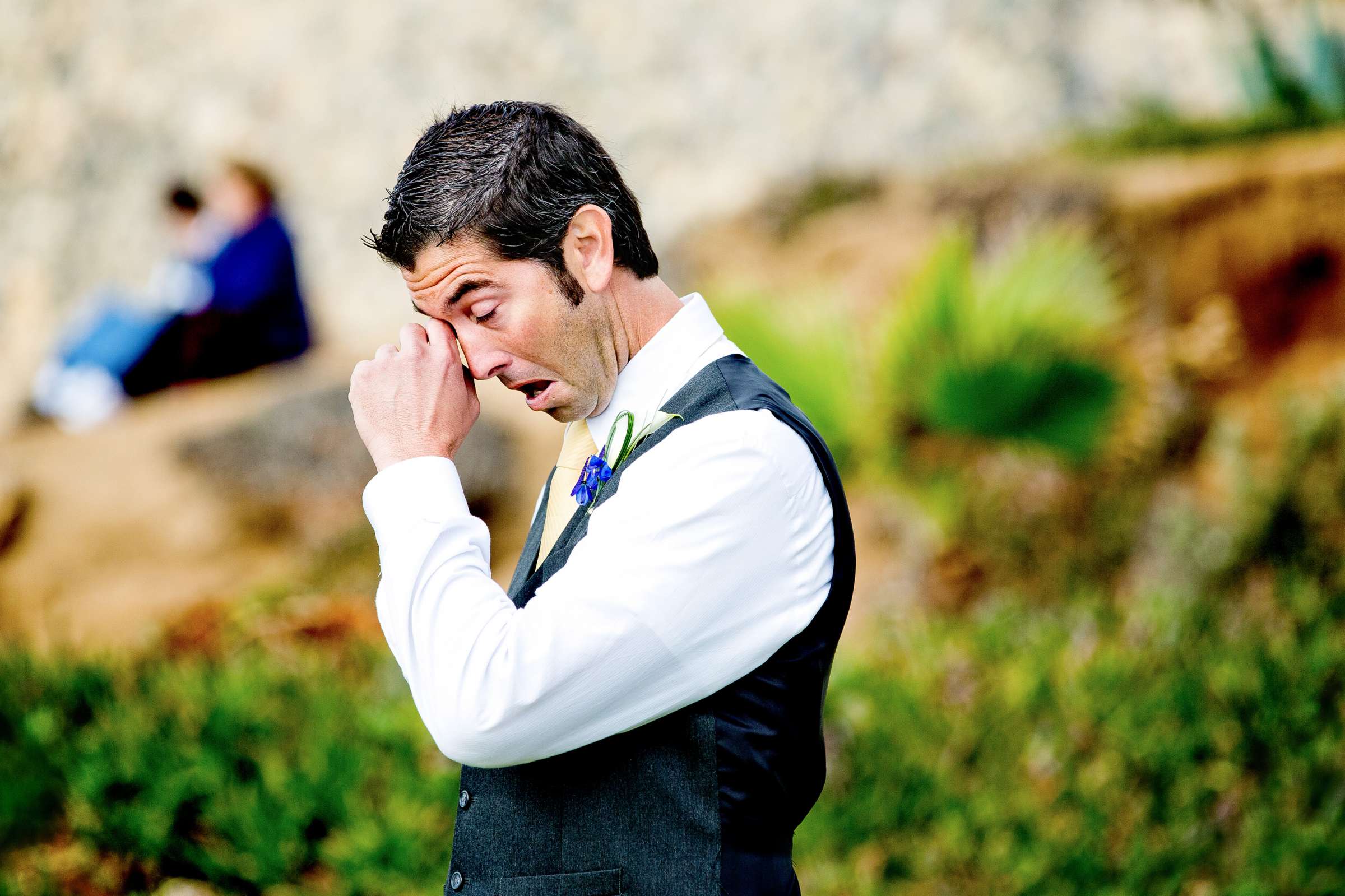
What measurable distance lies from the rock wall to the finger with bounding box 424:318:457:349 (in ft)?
38.4

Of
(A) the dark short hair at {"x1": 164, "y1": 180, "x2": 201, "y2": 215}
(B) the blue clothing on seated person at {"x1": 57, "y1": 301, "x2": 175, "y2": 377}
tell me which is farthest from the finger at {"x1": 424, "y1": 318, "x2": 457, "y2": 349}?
(A) the dark short hair at {"x1": 164, "y1": 180, "x2": 201, "y2": 215}

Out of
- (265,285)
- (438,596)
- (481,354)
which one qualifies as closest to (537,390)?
(481,354)

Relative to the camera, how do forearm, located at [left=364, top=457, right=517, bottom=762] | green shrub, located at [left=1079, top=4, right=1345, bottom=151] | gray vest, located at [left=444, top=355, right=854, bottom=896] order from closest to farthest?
forearm, located at [left=364, top=457, right=517, bottom=762] < gray vest, located at [left=444, top=355, right=854, bottom=896] < green shrub, located at [left=1079, top=4, right=1345, bottom=151]

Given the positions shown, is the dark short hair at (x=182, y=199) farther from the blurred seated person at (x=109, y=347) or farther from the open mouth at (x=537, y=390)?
the open mouth at (x=537, y=390)

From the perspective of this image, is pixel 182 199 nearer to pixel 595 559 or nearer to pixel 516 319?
pixel 516 319

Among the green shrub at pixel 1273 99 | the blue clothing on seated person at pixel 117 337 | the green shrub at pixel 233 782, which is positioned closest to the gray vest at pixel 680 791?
the green shrub at pixel 233 782

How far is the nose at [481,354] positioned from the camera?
146 centimetres

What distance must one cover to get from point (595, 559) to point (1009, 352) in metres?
4.84

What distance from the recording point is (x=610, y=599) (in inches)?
48.7

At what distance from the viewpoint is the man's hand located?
4.50ft

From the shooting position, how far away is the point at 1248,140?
25.6 feet


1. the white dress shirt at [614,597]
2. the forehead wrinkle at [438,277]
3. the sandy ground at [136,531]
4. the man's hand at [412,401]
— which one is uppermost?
the forehead wrinkle at [438,277]

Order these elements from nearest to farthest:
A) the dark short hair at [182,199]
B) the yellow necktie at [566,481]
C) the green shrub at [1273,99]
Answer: the yellow necktie at [566,481]
the dark short hair at [182,199]
the green shrub at [1273,99]

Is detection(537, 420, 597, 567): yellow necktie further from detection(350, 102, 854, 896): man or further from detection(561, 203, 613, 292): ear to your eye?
detection(561, 203, 613, 292): ear
